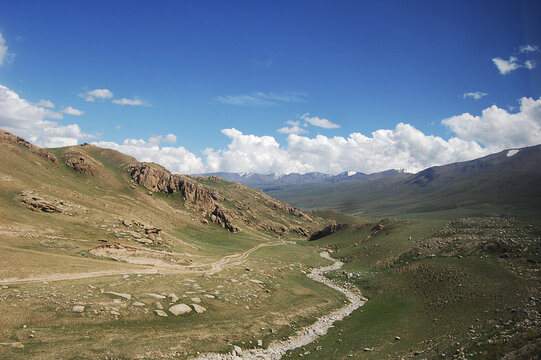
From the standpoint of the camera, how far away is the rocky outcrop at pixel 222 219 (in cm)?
15862

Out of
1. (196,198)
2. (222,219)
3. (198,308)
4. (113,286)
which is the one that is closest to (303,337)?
(198,308)

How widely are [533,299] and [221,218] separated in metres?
141

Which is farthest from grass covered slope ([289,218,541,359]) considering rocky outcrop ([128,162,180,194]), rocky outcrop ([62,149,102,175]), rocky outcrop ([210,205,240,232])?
rocky outcrop ([62,149,102,175])

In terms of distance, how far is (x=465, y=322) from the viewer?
36.6 metres

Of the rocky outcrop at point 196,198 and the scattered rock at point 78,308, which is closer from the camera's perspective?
the scattered rock at point 78,308

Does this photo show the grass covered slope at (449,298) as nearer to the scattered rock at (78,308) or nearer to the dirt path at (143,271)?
the scattered rock at (78,308)

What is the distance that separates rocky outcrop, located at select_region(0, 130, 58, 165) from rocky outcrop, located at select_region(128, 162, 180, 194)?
37.8 metres

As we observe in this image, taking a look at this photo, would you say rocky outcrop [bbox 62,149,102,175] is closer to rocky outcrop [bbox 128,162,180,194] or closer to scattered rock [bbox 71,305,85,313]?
rocky outcrop [bbox 128,162,180,194]

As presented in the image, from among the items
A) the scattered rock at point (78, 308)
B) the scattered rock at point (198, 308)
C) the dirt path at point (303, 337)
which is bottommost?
the dirt path at point (303, 337)

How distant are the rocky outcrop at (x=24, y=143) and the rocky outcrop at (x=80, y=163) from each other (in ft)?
21.2

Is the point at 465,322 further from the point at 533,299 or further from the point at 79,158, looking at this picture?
the point at 79,158

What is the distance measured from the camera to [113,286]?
41.6 metres

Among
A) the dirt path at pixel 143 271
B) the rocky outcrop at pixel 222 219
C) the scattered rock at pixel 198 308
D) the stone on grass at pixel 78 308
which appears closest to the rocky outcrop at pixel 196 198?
the rocky outcrop at pixel 222 219

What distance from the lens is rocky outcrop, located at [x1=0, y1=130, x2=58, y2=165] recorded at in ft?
390
